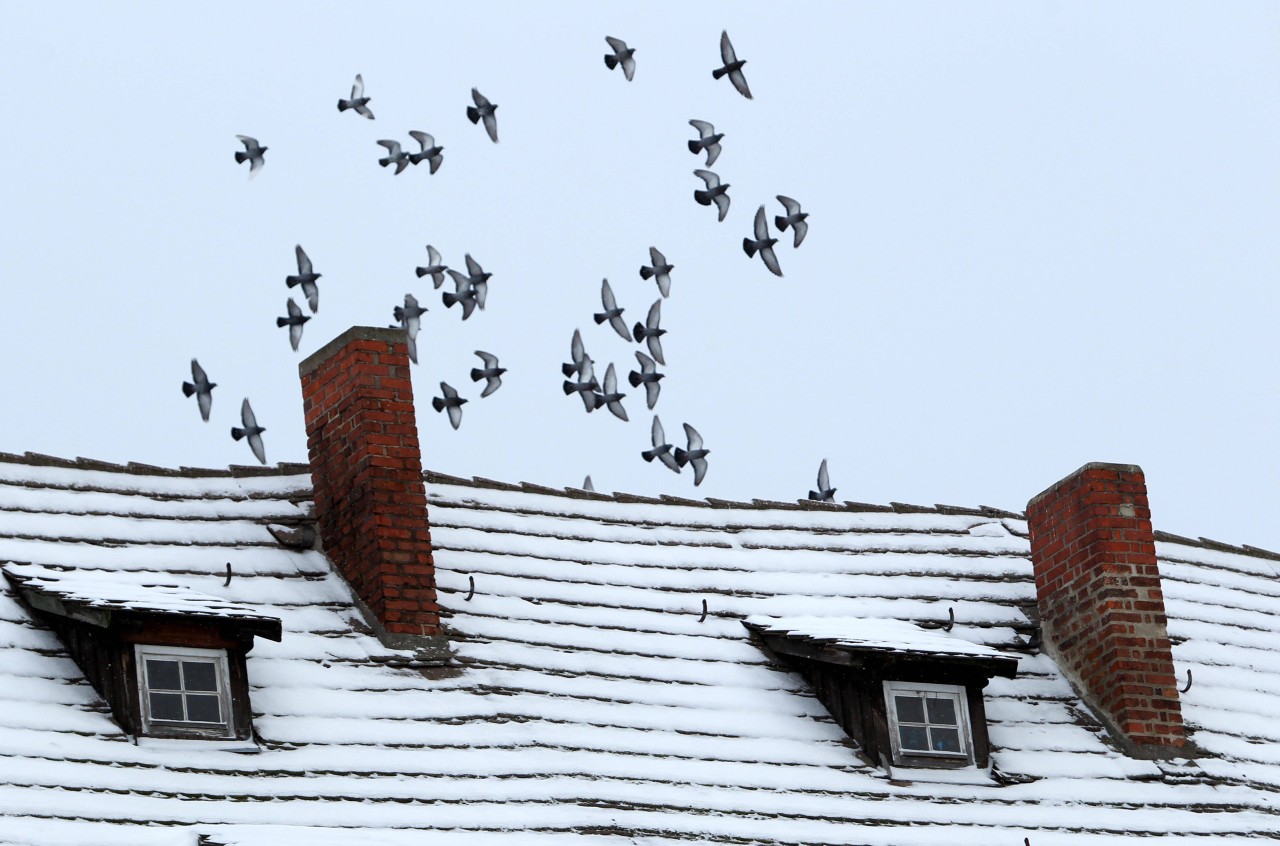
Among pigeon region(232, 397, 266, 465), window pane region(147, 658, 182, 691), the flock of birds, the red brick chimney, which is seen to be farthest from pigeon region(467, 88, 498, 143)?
window pane region(147, 658, 182, 691)

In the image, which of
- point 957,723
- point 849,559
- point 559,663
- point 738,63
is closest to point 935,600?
point 849,559

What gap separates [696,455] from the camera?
87.7ft

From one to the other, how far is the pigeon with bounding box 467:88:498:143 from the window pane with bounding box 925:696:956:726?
12.9 metres

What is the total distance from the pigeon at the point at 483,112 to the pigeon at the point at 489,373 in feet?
8.70

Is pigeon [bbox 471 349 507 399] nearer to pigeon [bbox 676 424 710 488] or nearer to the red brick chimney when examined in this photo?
pigeon [bbox 676 424 710 488]

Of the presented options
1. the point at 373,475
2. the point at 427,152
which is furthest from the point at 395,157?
the point at 373,475

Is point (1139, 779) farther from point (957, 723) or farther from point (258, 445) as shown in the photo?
point (258, 445)

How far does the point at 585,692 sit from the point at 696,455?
10.6m

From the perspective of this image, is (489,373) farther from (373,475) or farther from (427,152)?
(373,475)

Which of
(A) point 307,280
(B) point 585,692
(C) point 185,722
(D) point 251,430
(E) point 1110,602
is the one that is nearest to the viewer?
(C) point 185,722

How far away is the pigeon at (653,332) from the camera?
1086 inches

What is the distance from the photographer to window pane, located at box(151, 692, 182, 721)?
47.1 feet

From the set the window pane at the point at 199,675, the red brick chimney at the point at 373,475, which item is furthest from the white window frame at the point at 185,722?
the red brick chimney at the point at 373,475

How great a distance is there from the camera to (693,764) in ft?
51.8
